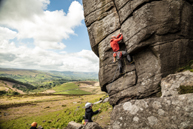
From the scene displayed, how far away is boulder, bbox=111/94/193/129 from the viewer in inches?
177

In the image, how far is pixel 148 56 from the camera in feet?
36.9

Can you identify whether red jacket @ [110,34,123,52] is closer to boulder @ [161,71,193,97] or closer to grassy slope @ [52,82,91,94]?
boulder @ [161,71,193,97]

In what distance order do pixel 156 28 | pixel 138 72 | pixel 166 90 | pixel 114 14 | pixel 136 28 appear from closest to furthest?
pixel 166 90 → pixel 156 28 → pixel 136 28 → pixel 138 72 → pixel 114 14

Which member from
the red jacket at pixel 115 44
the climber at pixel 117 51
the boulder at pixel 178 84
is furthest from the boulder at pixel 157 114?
the red jacket at pixel 115 44

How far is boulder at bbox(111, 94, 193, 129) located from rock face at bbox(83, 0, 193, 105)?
5.84 meters

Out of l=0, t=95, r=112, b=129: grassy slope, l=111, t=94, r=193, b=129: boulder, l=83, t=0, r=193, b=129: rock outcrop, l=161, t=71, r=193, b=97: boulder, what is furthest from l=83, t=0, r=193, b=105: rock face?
l=111, t=94, r=193, b=129: boulder

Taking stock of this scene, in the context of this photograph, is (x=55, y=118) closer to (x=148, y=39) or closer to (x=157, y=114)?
(x=157, y=114)

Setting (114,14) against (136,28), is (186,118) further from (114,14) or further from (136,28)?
(114,14)

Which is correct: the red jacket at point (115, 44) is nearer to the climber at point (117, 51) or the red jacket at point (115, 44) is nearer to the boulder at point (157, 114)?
the climber at point (117, 51)

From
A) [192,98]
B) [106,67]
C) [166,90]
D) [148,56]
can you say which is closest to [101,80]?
[106,67]

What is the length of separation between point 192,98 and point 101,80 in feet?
38.0

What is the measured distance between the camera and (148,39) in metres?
10.4

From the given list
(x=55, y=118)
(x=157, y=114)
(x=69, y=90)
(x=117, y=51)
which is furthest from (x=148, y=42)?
(x=69, y=90)

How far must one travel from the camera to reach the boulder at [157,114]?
451 cm
